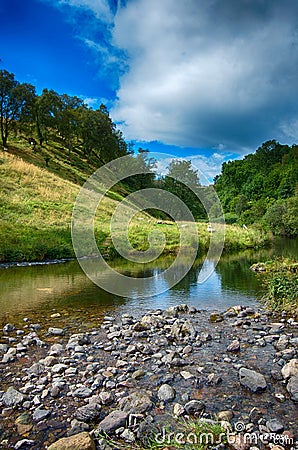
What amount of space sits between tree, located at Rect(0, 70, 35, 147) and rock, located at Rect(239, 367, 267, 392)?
188 feet

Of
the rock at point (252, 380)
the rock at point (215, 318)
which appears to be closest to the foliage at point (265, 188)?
the rock at point (215, 318)

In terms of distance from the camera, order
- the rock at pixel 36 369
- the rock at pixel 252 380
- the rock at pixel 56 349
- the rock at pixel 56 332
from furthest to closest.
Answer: the rock at pixel 56 332, the rock at pixel 56 349, the rock at pixel 36 369, the rock at pixel 252 380

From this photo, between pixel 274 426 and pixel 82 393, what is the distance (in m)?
3.47

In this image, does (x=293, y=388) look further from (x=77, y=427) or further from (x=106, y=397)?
(x=77, y=427)

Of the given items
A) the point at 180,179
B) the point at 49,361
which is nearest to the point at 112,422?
the point at 49,361

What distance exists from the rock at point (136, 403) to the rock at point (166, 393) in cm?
26

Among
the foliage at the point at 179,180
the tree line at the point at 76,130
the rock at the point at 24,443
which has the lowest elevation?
the rock at the point at 24,443

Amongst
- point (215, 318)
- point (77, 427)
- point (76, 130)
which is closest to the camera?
point (77, 427)

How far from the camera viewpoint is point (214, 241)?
122 feet

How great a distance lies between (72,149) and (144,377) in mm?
74368

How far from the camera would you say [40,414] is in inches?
233

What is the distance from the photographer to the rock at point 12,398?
6.27 meters

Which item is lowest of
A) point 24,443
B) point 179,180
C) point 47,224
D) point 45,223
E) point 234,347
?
point 24,443

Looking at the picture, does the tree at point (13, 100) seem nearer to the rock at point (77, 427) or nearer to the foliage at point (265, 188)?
the foliage at point (265, 188)
